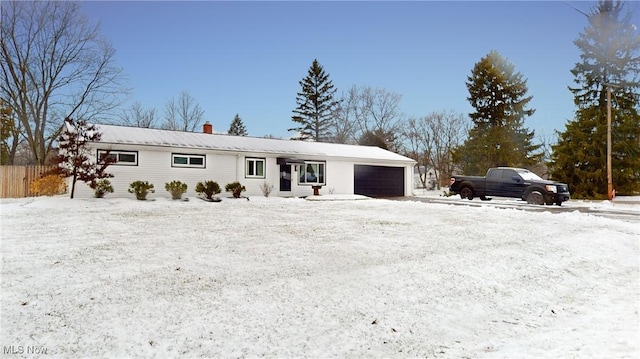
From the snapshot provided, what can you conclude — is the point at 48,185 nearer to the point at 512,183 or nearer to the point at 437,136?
the point at 512,183

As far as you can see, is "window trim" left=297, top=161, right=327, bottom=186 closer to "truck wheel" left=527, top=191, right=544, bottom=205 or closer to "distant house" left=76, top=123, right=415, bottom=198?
"distant house" left=76, top=123, right=415, bottom=198

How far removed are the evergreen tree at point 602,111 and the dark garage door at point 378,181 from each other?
10968 millimetres

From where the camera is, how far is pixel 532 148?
3039cm

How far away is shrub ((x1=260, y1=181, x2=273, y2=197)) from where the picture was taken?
65.9 feet

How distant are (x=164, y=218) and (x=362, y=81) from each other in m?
37.9

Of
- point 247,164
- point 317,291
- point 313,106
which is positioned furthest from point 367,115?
point 317,291

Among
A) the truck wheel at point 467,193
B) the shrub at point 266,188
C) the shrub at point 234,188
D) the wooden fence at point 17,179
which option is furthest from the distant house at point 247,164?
the truck wheel at point 467,193

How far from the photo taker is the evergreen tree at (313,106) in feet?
147

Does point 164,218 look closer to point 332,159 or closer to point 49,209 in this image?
point 49,209

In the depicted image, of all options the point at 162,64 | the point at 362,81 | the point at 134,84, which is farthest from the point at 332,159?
the point at 362,81

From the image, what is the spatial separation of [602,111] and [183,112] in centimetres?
4072

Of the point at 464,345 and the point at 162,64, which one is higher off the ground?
the point at 162,64

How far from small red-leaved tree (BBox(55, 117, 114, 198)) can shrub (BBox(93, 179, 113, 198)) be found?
235 millimetres

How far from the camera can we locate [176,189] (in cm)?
1670
